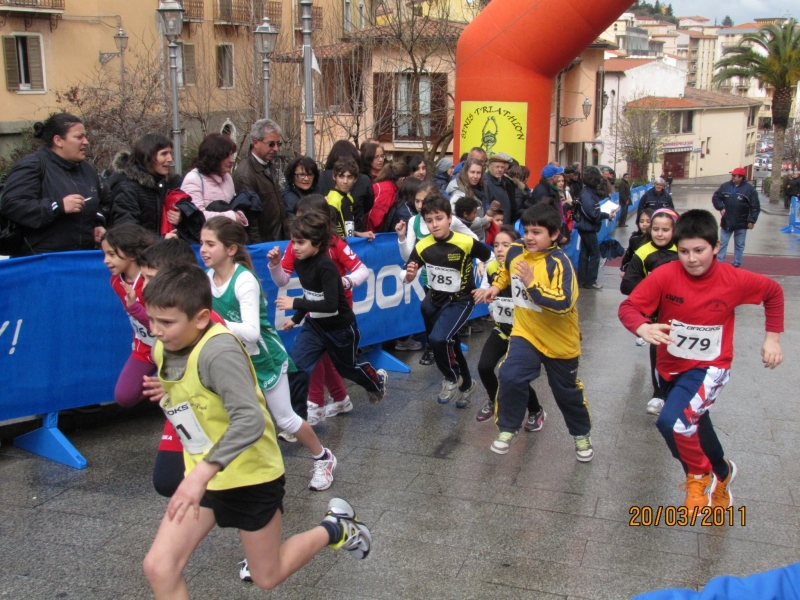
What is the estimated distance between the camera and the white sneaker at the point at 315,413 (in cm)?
615

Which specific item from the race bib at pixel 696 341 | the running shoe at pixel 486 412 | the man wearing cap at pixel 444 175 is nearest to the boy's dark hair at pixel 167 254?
the race bib at pixel 696 341

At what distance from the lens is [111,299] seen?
5.76 m

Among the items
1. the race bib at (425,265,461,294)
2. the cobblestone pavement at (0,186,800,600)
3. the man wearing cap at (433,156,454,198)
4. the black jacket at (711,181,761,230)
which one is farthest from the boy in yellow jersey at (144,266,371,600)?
the black jacket at (711,181,761,230)

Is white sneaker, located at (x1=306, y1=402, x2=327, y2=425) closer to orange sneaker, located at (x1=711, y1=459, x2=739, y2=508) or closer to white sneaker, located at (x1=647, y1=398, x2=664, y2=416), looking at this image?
white sneaker, located at (x1=647, y1=398, x2=664, y2=416)

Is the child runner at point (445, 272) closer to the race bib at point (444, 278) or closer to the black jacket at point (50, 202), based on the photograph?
the race bib at point (444, 278)

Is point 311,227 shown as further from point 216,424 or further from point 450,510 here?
point 216,424

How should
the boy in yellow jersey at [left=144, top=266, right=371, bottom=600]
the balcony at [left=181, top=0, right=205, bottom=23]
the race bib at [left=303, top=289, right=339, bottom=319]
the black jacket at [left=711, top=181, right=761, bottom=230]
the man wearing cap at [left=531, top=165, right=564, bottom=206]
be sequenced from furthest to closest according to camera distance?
the balcony at [left=181, top=0, right=205, bottom=23] → the black jacket at [left=711, top=181, right=761, bottom=230] → the man wearing cap at [left=531, top=165, right=564, bottom=206] → the race bib at [left=303, top=289, right=339, bottom=319] → the boy in yellow jersey at [left=144, top=266, right=371, bottom=600]

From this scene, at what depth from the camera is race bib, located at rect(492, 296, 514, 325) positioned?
6.25m

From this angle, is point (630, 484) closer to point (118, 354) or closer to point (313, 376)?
point (313, 376)

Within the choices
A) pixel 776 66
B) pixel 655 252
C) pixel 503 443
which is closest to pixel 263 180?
pixel 503 443

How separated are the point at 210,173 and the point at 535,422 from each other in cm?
311

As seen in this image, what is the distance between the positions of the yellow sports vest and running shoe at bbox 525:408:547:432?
3131 millimetres

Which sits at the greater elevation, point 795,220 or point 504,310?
point 504,310

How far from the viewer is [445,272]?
21.1 ft
